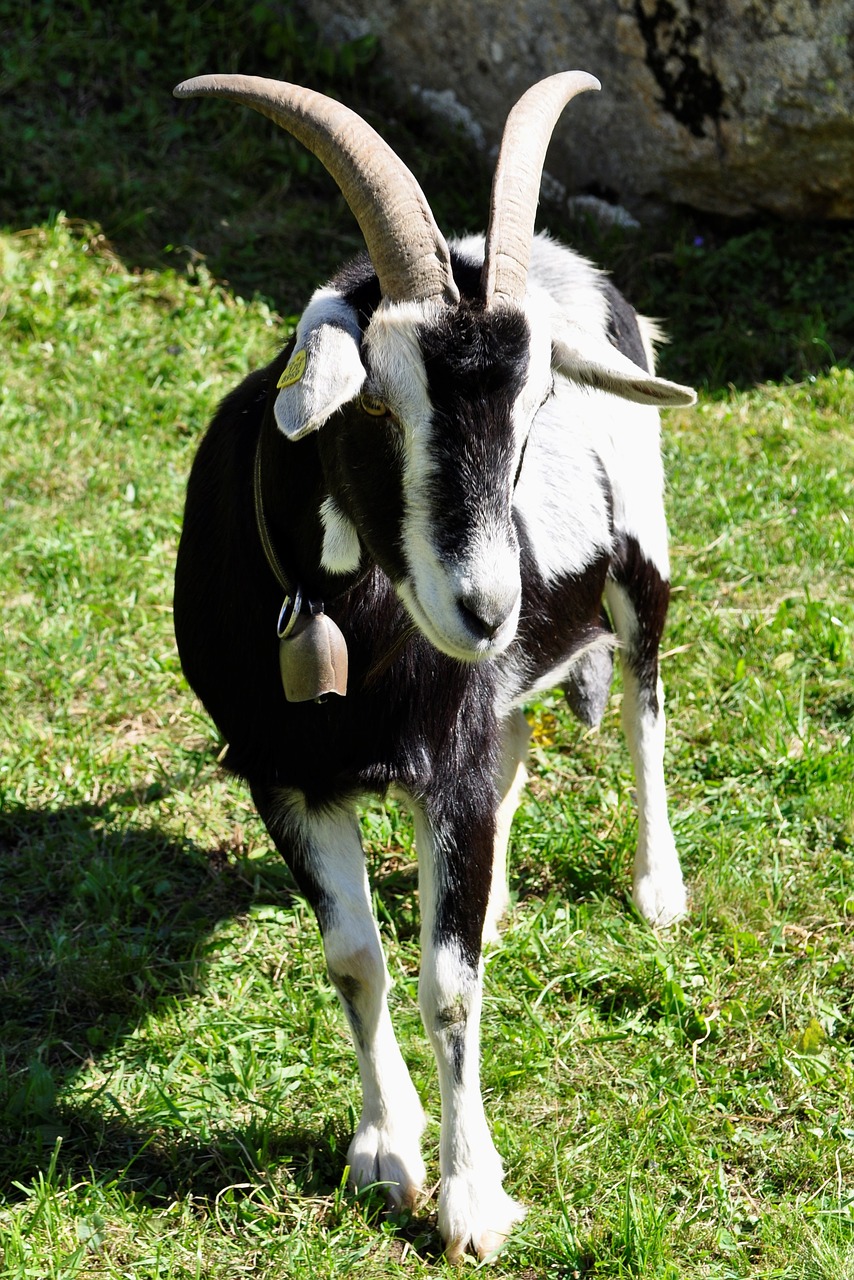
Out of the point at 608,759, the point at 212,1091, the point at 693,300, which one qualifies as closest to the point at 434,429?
the point at 212,1091

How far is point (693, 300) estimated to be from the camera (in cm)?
650

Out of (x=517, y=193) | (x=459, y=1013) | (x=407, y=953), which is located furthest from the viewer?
(x=407, y=953)

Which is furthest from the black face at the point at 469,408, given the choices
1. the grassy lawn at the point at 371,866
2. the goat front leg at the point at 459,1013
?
the grassy lawn at the point at 371,866

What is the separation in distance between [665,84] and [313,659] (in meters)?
4.80

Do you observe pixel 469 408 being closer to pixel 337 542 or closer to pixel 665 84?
pixel 337 542

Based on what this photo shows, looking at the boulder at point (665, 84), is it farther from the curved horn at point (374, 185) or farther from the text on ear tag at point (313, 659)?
the text on ear tag at point (313, 659)

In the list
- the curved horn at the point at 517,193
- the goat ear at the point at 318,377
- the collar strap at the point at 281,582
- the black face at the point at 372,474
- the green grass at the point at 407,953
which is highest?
the curved horn at the point at 517,193

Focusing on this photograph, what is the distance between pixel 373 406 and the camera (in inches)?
97.0

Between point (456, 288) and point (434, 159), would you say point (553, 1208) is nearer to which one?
point (456, 288)

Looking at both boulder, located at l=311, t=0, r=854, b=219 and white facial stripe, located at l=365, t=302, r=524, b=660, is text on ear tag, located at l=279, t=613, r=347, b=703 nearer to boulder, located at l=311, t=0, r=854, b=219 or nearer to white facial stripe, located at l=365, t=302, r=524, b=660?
white facial stripe, located at l=365, t=302, r=524, b=660

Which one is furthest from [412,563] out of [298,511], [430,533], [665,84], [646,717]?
[665,84]

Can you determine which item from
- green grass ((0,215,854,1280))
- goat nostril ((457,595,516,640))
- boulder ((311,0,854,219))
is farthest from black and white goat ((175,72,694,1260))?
boulder ((311,0,854,219))

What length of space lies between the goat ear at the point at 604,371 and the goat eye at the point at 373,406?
473 mm

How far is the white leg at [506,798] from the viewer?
12.3ft
